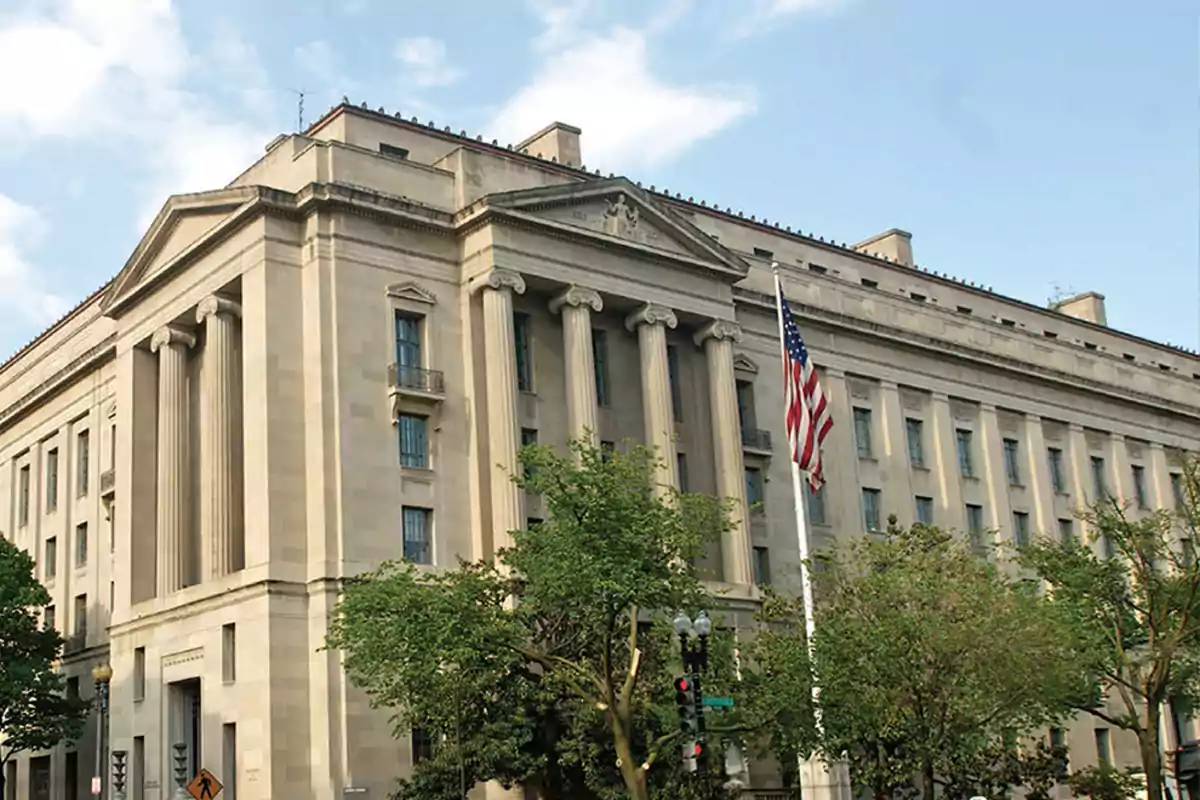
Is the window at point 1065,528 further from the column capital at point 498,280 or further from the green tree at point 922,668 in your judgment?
the column capital at point 498,280

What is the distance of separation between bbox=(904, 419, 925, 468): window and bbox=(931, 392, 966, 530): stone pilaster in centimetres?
66

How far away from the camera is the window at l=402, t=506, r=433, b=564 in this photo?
49.3 metres

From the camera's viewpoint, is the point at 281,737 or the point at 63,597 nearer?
the point at 281,737

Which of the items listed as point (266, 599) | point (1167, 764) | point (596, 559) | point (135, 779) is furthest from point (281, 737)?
point (1167, 764)

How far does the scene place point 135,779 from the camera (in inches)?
2034

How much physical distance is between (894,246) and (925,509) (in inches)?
602

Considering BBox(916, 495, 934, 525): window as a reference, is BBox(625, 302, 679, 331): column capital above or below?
above

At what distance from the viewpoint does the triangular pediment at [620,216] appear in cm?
5266

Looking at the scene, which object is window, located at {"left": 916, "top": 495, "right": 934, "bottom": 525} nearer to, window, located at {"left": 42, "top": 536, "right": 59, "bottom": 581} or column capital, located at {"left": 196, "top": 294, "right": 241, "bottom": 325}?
column capital, located at {"left": 196, "top": 294, "right": 241, "bottom": 325}

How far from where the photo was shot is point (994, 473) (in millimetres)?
71438

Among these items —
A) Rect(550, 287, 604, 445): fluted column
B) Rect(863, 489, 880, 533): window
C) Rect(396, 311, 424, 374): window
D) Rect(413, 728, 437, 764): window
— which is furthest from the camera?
Rect(863, 489, 880, 533): window

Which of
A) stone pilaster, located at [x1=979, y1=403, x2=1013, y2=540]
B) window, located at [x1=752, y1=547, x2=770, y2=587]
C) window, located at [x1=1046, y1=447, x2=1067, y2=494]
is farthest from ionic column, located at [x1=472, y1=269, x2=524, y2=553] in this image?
window, located at [x1=1046, y1=447, x2=1067, y2=494]

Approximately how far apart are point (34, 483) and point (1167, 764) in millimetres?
50258

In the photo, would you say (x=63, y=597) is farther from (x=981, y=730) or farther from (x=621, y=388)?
(x=981, y=730)
